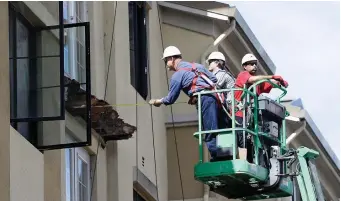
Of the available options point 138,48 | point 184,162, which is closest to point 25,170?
point 138,48

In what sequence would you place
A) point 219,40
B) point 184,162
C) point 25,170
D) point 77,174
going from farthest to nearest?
point 219,40
point 184,162
point 77,174
point 25,170

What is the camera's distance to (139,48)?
2677cm

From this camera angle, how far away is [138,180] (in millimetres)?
24891

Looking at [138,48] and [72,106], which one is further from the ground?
[138,48]

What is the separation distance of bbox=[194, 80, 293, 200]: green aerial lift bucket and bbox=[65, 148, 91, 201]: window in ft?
8.02

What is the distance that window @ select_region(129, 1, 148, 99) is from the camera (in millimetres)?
26453

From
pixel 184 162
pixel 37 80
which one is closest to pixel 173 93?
pixel 37 80

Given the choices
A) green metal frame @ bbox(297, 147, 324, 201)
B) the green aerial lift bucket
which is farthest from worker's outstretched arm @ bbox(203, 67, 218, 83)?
green metal frame @ bbox(297, 147, 324, 201)

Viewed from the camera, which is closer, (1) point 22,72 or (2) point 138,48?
(1) point 22,72

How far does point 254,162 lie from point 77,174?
3440mm

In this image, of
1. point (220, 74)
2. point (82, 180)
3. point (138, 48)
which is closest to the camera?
point (220, 74)

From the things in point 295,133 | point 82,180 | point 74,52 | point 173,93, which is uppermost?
point 74,52

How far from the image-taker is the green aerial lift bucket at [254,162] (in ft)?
63.9

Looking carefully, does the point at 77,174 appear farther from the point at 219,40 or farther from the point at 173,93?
the point at 219,40
